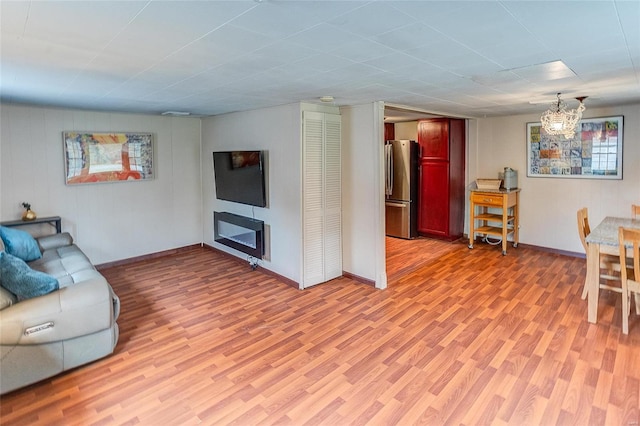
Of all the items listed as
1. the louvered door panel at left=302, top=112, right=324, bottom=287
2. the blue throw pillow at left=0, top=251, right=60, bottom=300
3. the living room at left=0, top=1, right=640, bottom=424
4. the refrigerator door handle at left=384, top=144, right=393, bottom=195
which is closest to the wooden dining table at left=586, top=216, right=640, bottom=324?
the living room at left=0, top=1, right=640, bottom=424

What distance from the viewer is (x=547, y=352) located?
2.93 m

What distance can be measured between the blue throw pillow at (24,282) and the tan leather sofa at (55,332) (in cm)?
5

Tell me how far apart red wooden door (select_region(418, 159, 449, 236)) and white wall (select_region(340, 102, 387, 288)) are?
2512 mm

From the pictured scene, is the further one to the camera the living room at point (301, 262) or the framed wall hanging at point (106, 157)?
the framed wall hanging at point (106, 157)

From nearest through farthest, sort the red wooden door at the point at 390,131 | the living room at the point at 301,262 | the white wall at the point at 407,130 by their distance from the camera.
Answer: the living room at the point at 301,262 < the white wall at the point at 407,130 < the red wooden door at the point at 390,131

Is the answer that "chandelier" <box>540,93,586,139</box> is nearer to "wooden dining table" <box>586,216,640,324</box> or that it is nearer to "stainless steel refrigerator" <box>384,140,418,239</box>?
"wooden dining table" <box>586,216,640,324</box>

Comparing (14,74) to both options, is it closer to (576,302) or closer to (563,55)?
(563,55)

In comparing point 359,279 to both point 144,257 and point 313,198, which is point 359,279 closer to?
point 313,198

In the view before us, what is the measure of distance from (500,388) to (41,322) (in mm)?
3078

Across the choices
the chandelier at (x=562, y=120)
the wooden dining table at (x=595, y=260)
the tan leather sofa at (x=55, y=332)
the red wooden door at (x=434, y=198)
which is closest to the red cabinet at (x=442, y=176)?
the red wooden door at (x=434, y=198)

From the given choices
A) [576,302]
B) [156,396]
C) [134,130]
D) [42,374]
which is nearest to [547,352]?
[576,302]

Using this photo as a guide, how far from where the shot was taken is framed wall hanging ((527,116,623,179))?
199 inches

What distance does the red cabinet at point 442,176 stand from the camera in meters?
6.32

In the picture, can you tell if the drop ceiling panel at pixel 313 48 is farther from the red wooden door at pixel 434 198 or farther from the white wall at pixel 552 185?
the red wooden door at pixel 434 198
